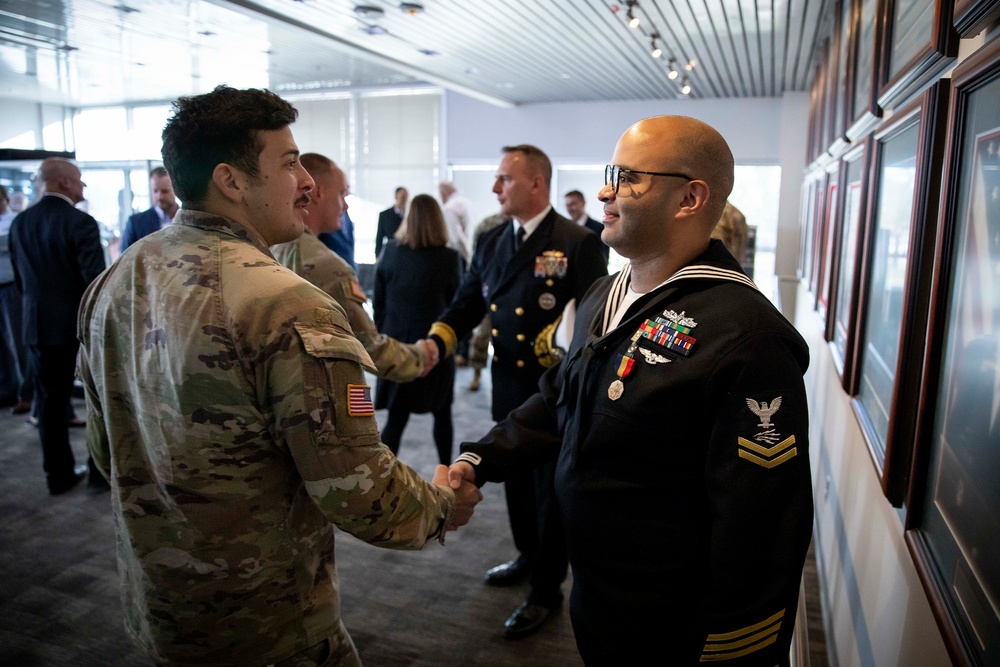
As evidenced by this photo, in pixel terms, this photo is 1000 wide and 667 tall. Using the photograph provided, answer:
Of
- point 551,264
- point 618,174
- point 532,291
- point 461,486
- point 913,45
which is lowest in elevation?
point 461,486

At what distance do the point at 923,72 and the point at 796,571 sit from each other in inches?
42.0

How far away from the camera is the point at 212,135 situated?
4.16 ft

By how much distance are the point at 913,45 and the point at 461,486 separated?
58.0 inches

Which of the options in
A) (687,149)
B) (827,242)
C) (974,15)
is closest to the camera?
(974,15)

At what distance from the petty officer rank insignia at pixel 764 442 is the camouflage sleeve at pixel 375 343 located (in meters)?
1.61

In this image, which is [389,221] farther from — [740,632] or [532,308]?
[740,632]

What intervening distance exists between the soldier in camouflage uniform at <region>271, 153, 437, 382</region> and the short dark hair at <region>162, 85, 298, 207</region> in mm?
1147

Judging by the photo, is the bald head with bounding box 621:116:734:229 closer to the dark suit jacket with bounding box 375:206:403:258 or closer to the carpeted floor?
the carpeted floor

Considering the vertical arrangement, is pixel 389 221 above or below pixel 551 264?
Result: above

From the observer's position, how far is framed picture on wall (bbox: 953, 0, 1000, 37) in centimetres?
94

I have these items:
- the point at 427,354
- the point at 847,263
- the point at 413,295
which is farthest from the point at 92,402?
the point at 847,263

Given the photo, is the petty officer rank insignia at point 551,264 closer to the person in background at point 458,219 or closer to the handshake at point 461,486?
the handshake at point 461,486

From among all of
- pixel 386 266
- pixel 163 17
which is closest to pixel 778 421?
pixel 386 266

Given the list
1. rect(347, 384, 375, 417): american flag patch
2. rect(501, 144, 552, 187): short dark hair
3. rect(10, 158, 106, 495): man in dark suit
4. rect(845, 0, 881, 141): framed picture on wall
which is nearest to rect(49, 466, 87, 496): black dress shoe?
rect(10, 158, 106, 495): man in dark suit
